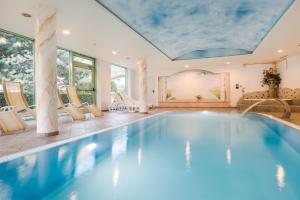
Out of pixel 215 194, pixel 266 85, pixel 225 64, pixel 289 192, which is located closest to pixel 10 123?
pixel 215 194

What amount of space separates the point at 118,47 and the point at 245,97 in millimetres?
9520

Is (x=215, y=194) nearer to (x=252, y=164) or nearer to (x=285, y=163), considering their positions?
(x=252, y=164)

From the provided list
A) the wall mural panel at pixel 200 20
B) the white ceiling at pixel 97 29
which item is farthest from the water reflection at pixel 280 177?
the wall mural panel at pixel 200 20

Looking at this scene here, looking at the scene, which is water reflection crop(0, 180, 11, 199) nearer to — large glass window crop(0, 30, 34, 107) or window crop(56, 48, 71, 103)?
large glass window crop(0, 30, 34, 107)

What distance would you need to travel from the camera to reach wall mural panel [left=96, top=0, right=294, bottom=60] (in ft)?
18.2

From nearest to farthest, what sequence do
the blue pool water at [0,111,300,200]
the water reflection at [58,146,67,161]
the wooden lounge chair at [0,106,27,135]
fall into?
the blue pool water at [0,111,300,200] < the water reflection at [58,146,67,161] < the wooden lounge chair at [0,106,27,135]

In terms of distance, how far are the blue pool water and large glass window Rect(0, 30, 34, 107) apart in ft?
16.0

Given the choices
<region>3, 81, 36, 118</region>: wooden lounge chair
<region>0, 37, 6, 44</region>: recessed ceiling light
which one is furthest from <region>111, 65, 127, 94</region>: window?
<region>3, 81, 36, 118</region>: wooden lounge chair

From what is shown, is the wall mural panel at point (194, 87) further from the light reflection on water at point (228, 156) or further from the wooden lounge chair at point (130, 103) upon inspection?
the light reflection on water at point (228, 156)

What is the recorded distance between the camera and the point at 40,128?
462cm

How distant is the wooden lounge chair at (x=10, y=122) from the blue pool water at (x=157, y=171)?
2158mm

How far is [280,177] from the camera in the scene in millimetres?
2369

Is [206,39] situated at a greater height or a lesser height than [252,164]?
greater

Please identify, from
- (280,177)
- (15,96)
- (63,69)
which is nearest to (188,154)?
(280,177)
